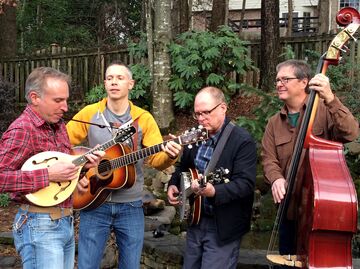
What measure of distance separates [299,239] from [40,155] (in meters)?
1.63

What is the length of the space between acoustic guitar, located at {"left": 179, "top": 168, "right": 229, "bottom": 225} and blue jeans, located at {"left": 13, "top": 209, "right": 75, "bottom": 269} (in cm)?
86

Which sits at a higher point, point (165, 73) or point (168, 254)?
point (165, 73)

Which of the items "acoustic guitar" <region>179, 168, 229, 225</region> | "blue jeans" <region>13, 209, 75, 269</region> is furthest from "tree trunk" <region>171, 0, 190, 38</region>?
"blue jeans" <region>13, 209, 75, 269</region>

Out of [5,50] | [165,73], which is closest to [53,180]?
[165,73]

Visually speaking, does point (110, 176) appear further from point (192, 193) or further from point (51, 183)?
point (51, 183)

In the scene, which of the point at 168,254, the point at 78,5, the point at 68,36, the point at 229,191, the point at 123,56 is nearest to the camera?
the point at 229,191

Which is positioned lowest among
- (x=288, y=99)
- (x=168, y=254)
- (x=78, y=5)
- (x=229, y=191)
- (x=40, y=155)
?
(x=168, y=254)

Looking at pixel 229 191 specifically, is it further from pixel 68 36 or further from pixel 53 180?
pixel 68 36

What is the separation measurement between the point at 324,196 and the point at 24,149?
5.58 feet

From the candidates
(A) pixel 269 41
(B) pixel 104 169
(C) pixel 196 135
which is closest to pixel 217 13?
(A) pixel 269 41

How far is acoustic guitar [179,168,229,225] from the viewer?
3480mm

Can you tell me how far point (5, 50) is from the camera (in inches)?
583

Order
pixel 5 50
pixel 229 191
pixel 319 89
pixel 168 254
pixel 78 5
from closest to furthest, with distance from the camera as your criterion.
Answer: pixel 319 89 < pixel 229 191 < pixel 168 254 < pixel 5 50 < pixel 78 5

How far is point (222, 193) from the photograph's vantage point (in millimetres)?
3453
